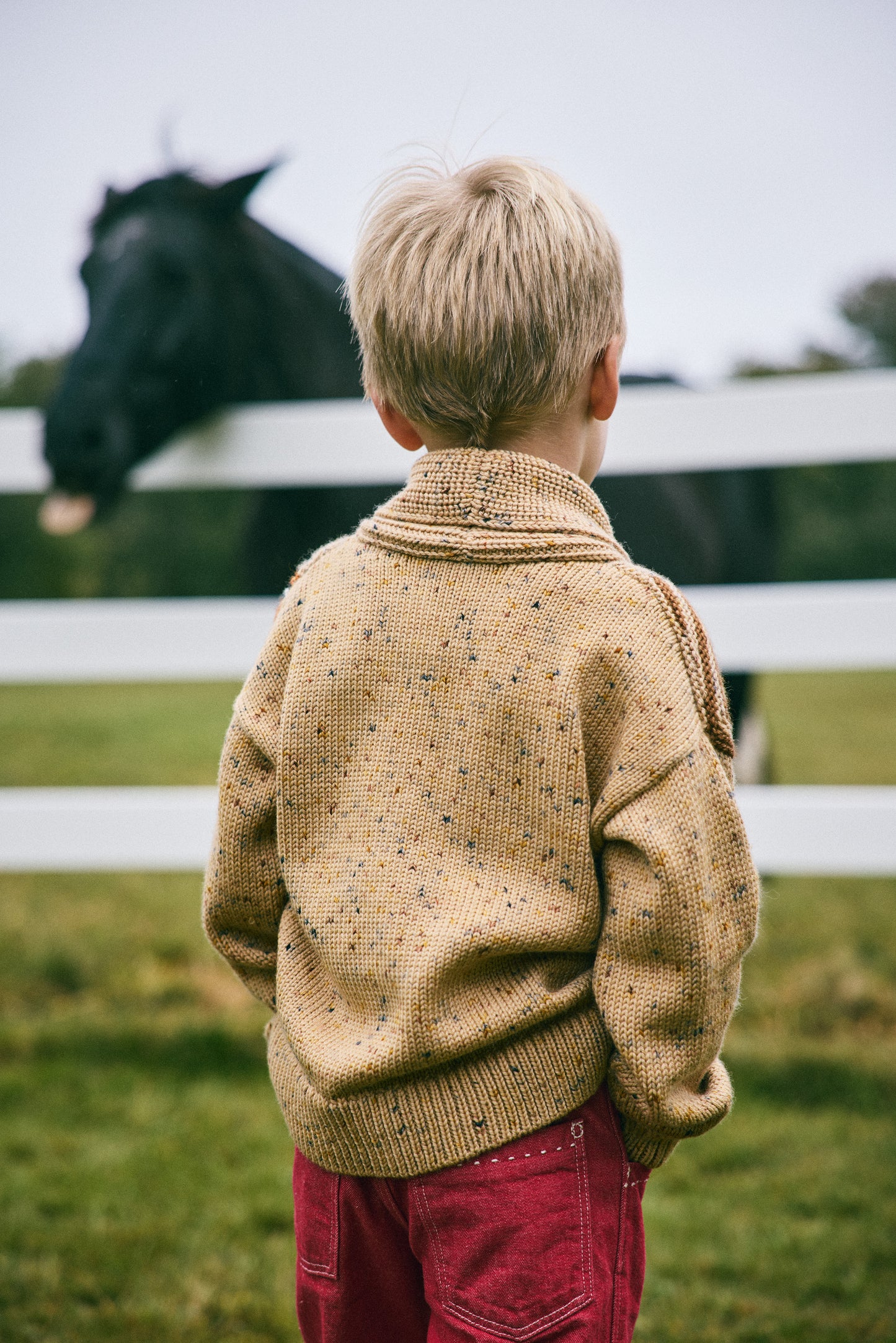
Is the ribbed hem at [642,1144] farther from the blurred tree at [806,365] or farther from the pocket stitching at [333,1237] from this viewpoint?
the blurred tree at [806,365]

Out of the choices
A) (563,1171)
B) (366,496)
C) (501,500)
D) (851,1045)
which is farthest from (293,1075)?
(851,1045)

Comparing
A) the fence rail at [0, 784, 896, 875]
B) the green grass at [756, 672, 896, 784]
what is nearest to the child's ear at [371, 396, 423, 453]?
the fence rail at [0, 784, 896, 875]

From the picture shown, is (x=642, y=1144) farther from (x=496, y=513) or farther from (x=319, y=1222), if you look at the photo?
(x=496, y=513)

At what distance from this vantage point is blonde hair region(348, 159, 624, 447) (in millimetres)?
857

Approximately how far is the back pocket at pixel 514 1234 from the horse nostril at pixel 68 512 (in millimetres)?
1592

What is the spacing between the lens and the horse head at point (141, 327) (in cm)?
197

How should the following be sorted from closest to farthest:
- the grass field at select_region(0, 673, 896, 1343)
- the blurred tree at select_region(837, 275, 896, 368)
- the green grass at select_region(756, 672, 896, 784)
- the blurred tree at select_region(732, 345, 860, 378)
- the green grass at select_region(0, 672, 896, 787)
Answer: the grass field at select_region(0, 673, 896, 1343) → the blurred tree at select_region(732, 345, 860, 378) → the green grass at select_region(756, 672, 896, 784) → the green grass at select_region(0, 672, 896, 787) → the blurred tree at select_region(837, 275, 896, 368)

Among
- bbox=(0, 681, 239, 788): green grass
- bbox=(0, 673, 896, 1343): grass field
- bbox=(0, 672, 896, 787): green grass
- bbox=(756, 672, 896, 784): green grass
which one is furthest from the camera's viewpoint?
bbox=(0, 681, 239, 788): green grass

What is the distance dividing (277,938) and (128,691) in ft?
34.9

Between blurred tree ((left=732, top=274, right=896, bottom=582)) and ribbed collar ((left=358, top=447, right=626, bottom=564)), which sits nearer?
ribbed collar ((left=358, top=447, right=626, bottom=564))

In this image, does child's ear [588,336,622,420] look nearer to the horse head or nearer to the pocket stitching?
the pocket stitching

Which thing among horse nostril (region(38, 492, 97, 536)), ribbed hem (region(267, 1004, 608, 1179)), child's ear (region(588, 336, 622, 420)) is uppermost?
child's ear (region(588, 336, 622, 420))

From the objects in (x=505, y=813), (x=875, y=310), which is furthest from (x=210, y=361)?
(x=875, y=310)

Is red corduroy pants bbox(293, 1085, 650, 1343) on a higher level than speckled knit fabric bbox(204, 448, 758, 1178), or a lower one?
lower
